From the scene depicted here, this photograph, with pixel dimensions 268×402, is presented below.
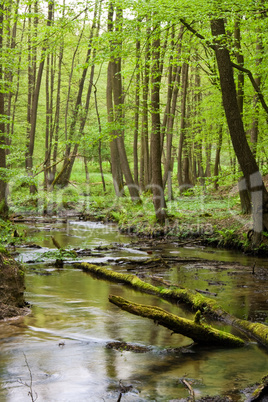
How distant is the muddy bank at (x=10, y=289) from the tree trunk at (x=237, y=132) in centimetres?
704

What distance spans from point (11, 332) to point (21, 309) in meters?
0.87

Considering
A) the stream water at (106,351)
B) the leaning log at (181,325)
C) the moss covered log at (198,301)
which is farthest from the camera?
the moss covered log at (198,301)

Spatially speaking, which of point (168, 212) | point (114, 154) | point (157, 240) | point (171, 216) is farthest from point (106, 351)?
point (114, 154)

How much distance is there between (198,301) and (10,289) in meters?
2.98

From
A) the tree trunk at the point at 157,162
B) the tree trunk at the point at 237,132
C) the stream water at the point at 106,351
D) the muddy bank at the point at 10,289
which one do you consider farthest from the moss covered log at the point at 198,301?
the tree trunk at the point at 157,162

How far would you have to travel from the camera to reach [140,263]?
404 inches

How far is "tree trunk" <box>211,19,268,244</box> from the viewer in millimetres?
10648

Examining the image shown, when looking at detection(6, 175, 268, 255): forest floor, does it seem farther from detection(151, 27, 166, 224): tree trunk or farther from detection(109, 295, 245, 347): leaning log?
detection(109, 295, 245, 347): leaning log

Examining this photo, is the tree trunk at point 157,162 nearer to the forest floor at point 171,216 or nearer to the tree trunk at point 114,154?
the forest floor at point 171,216

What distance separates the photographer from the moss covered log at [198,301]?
5219 mm

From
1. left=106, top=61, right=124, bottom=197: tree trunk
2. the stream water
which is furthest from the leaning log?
left=106, top=61, right=124, bottom=197: tree trunk

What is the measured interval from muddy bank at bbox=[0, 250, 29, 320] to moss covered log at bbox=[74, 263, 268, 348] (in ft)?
7.67

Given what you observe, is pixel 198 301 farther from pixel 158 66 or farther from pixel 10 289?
pixel 158 66

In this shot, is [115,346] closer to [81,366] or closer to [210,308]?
[81,366]
